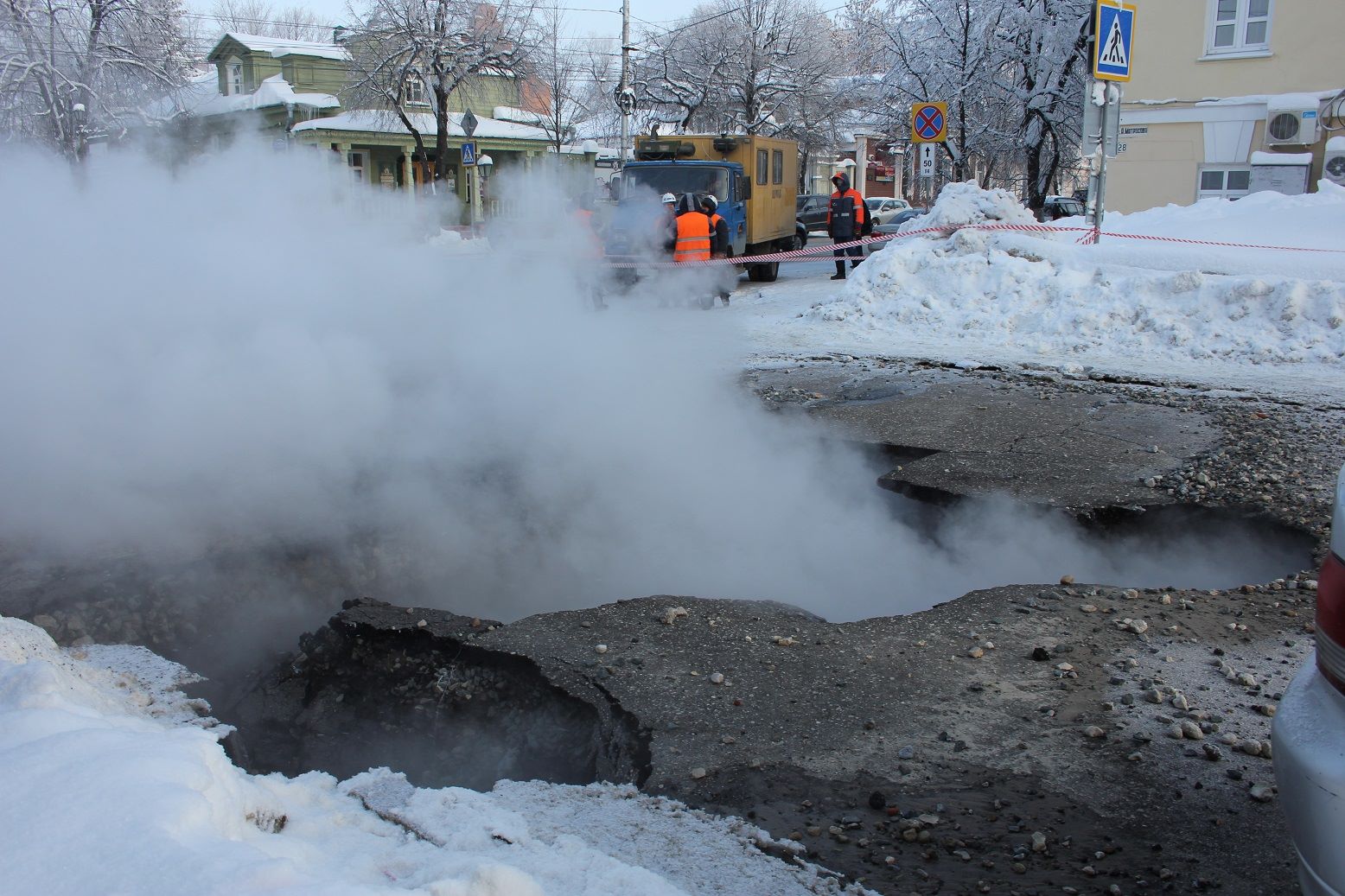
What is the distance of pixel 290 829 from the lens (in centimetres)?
249

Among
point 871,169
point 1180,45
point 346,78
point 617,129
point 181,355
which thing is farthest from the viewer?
point 871,169

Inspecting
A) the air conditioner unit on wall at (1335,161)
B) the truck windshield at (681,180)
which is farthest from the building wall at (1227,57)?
the truck windshield at (681,180)

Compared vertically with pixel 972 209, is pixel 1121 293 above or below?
below

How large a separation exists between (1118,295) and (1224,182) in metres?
7.86

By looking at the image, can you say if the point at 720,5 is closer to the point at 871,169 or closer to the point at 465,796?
the point at 871,169

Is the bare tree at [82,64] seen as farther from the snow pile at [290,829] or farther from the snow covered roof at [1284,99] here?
the snow pile at [290,829]

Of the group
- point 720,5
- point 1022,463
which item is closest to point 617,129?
point 720,5

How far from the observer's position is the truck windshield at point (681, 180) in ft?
53.7

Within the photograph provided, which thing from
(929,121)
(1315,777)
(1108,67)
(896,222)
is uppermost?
(1108,67)

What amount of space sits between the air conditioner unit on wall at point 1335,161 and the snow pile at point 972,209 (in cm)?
467

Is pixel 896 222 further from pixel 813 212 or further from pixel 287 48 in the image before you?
pixel 287 48

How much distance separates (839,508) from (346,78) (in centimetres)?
2816

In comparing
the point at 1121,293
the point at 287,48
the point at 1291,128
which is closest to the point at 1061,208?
the point at 1291,128

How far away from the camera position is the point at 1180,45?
53.9 feet
